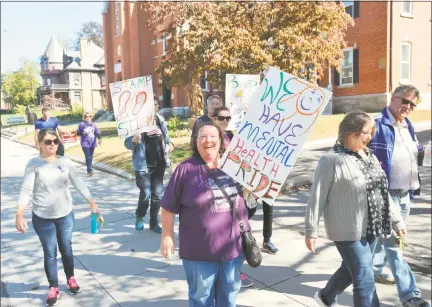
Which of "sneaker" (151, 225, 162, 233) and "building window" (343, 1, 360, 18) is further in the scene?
"building window" (343, 1, 360, 18)

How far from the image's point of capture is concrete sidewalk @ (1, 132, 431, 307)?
3840 mm

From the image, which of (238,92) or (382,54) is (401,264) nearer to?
(238,92)

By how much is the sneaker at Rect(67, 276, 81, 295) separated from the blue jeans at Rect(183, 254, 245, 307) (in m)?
1.81

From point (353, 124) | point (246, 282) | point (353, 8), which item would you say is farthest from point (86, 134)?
point (353, 8)

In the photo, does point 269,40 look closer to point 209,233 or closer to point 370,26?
point 370,26

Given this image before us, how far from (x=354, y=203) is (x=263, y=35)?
1081 centimetres

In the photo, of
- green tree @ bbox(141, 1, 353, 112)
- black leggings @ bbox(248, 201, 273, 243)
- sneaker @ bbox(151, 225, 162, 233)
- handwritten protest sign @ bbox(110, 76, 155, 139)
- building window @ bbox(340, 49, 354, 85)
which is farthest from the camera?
building window @ bbox(340, 49, 354, 85)

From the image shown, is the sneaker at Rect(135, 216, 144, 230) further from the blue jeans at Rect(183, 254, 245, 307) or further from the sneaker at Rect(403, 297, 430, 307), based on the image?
the sneaker at Rect(403, 297, 430, 307)

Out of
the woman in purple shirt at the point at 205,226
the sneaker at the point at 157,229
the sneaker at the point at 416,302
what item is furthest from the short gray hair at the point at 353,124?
the sneaker at the point at 157,229

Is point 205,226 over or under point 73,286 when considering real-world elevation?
over

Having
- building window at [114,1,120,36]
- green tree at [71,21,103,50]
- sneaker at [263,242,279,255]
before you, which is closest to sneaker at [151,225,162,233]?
sneaker at [263,242,279,255]

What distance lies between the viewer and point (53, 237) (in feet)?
12.6

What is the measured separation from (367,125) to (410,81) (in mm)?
20203

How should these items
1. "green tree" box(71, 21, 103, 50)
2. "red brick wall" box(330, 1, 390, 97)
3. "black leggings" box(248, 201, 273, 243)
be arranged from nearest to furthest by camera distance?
"black leggings" box(248, 201, 273, 243), "red brick wall" box(330, 1, 390, 97), "green tree" box(71, 21, 103, 50)
